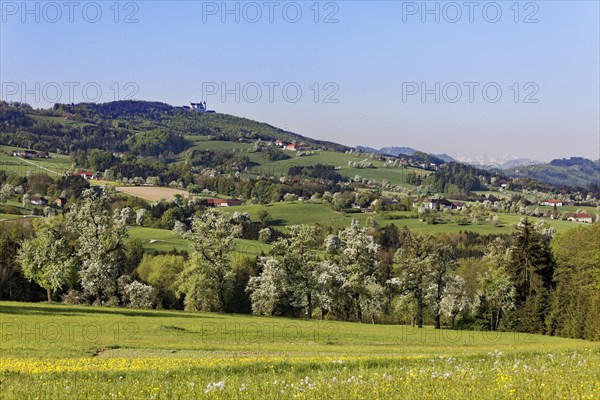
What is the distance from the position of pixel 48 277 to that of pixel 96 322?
28415 mm

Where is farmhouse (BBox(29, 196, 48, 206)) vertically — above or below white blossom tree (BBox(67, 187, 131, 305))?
above

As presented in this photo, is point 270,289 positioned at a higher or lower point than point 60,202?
lower

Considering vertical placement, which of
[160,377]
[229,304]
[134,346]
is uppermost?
[160,377]

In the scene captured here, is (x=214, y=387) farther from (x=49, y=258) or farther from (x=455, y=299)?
(x=455, y=299)

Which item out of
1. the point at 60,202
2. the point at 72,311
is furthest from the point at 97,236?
the point at 60,202

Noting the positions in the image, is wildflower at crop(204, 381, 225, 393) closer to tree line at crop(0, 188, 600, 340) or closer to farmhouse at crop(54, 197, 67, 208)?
tree line at crop(0, 188, 600, 340)

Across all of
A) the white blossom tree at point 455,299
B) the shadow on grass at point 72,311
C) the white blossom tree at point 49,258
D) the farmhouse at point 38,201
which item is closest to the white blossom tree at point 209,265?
the shadow on grass at point 72,311

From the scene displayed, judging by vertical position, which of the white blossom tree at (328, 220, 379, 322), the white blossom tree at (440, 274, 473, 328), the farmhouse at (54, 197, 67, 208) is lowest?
the white blossom tree at (440, 274, 473, 328)

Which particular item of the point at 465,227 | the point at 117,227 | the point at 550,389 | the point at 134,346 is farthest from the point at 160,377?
the point at 465,227

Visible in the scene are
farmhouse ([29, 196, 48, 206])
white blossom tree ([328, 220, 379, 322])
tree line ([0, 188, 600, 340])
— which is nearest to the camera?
tree line ([0, 188, 600, 340])

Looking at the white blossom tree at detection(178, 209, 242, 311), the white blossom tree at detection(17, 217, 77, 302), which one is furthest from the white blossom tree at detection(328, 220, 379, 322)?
the white blossom tree at detection(17, 217, 77, 302)

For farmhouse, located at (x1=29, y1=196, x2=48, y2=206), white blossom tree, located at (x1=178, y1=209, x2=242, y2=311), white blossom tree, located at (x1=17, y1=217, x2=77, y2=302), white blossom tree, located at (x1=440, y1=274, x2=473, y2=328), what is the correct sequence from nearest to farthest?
white blossom tree, located at (x1=178, y1=209, x2=242, y2=311), white blossom tree, located at (x1=17, y1=217, x2=77, y2=302), white blossom tree, located at (x1=440, y1=274, x2=473, y2=328), farmhouse, located at (x1=29, y1=196, x2=48, y2=206)

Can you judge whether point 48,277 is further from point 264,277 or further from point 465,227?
point 465,227

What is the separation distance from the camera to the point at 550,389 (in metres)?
12.5
